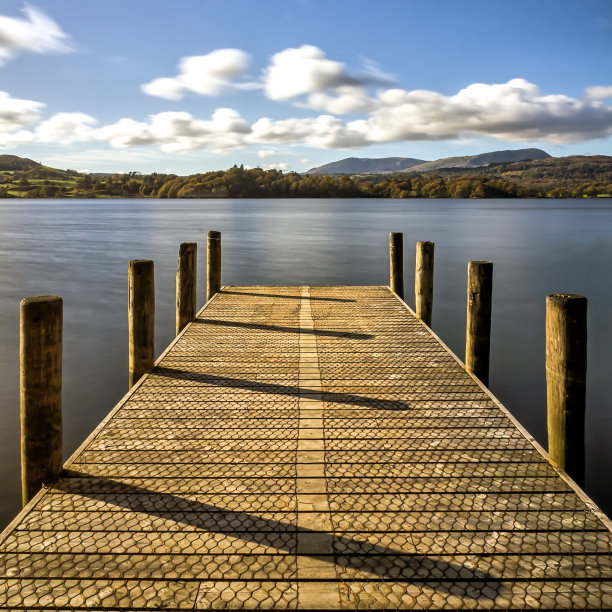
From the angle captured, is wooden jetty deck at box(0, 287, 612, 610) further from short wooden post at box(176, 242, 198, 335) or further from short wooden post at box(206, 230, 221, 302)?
short wooden post at box(206, 230, 221, 302)

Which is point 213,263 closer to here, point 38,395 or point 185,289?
point 185,289

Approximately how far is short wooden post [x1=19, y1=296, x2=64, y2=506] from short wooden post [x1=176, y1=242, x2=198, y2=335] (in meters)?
4.98

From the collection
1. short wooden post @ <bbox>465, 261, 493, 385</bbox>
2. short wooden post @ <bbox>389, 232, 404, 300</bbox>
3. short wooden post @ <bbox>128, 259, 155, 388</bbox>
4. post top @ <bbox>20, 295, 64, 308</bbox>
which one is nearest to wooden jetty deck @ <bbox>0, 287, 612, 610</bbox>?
short wooden post @ <bbox>128, 259, 155, 388</bbox>

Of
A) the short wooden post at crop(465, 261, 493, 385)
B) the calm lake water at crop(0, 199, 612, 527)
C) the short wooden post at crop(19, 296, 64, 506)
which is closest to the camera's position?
the short wooden post at crop(19, 296, 64, 506)

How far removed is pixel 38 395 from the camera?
14.1 ft

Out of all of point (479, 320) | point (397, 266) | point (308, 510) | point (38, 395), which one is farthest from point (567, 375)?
point (397, 266)

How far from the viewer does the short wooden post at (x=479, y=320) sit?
6.96m

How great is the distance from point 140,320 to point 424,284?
18.0 feet

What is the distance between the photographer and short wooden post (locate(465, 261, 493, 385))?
696 cm

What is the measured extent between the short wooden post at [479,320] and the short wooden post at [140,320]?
4189 millimetres

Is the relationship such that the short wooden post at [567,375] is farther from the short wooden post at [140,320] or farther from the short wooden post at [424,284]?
the short wooden post at [424,284]

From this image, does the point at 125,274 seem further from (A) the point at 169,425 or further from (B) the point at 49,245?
(A) the point at 169,425

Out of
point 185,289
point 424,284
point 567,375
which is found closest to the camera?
point 567,375

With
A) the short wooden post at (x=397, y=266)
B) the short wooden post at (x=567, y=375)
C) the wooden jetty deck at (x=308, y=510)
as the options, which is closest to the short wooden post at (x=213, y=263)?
the short wooden post at (x=397, y=266)
